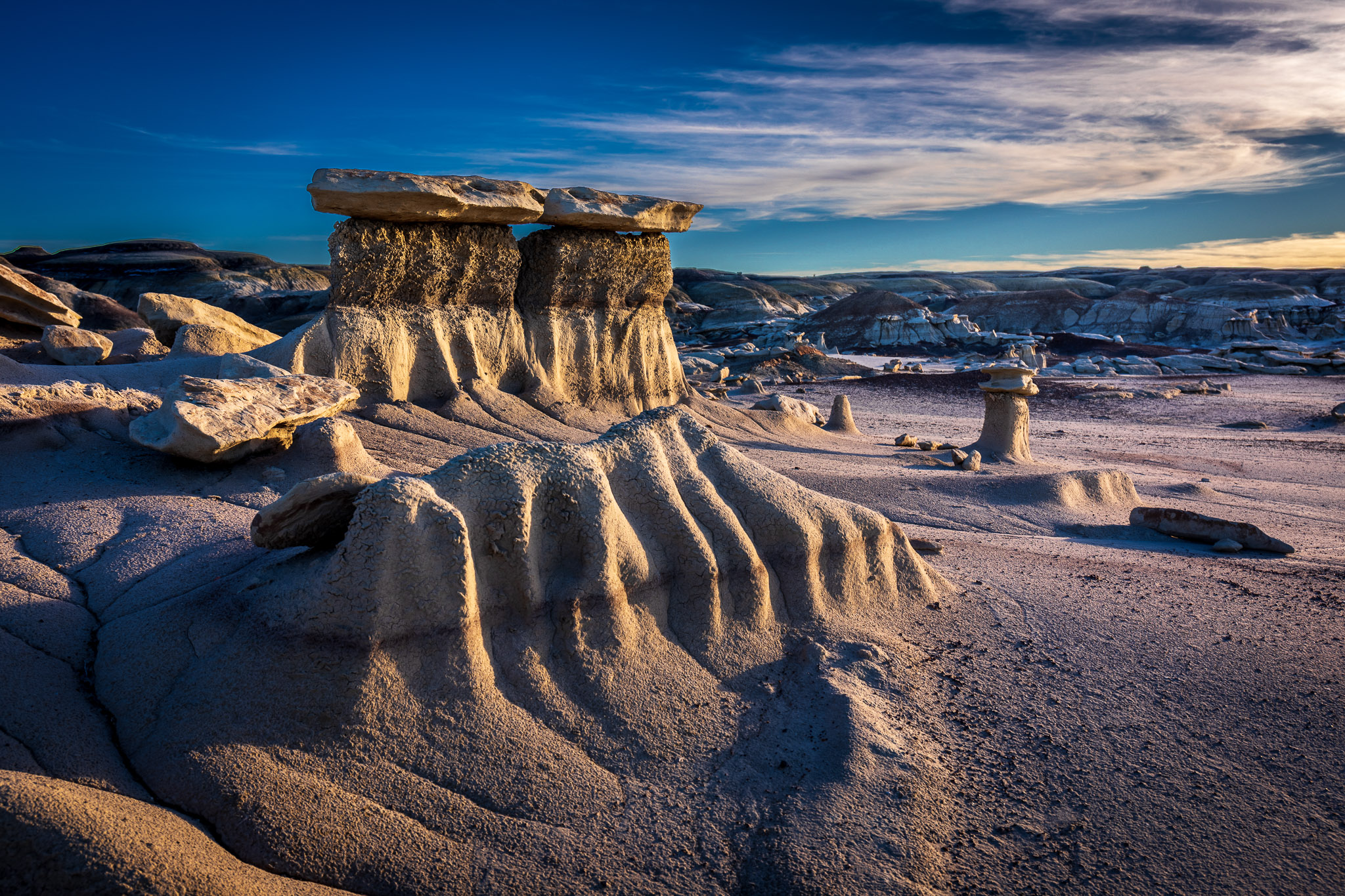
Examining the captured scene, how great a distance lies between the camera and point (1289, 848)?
2414 mm

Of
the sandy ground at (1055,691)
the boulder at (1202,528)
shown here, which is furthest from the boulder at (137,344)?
the boulder at (1202,528)

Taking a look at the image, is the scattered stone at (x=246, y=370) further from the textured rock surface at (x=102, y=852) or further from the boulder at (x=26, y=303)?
the textured rock surface at (x=102, y=852)

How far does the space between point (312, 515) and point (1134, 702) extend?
3542mm

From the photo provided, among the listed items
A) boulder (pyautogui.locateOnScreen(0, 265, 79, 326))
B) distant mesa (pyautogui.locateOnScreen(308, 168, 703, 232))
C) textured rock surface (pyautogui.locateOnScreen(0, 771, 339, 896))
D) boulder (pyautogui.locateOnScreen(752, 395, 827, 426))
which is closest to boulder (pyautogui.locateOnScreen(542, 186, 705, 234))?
distant mesa (pyautogui.locateOnScreen(308, 168, 703, 232))

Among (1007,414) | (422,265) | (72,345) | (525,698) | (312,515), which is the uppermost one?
(422,265)

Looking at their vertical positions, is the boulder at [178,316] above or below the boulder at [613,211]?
below

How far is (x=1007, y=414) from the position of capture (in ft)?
31.6

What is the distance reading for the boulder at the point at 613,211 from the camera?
27.9ft

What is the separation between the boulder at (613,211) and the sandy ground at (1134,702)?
4.56 m

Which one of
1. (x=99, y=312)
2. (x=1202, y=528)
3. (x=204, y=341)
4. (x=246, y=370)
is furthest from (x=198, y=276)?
(x=1202, y=528)

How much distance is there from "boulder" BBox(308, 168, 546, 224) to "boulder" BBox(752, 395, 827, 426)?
485cm

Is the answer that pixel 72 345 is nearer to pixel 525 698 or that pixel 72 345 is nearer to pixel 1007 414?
pixel 525 698

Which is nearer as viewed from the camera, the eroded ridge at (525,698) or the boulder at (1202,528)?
the eroded ridge at (525,698)

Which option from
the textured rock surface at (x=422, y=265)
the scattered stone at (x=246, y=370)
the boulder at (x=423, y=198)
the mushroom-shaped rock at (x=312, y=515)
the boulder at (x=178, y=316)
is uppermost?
the boulder at (x=423, y=198)
